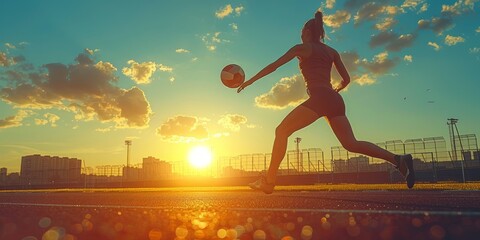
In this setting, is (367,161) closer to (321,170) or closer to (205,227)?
(321,170)

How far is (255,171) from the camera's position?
49.0 metres

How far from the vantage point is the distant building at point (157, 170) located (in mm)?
54469

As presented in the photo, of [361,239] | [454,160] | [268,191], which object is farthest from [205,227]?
[454,160]

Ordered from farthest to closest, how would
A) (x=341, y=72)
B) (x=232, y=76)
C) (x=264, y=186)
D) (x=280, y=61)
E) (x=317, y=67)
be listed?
(x=232, y=76) < (x=341, y=72) < (x=264, y=186) < (x=280, y=61) < (x=317, y=67)

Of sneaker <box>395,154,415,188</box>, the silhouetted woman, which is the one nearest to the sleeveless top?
the silhouetted woman

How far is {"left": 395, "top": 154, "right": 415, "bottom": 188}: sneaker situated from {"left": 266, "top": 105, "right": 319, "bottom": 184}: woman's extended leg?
50.8 inches

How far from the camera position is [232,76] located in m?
6.77

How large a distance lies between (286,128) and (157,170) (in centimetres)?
5182

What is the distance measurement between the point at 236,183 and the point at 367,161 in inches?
580

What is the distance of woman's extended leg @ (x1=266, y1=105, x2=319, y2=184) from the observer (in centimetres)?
551

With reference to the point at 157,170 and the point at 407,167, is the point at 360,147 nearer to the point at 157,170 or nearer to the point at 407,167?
the point at 407,167

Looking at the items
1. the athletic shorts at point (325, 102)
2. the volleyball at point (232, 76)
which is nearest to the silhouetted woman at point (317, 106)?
the athletic shorts at point (325, 102)

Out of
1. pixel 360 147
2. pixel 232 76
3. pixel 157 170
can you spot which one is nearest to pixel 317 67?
pixel 360 147

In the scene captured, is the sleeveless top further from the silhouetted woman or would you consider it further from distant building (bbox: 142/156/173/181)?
distant building (bbox: 142/156/173/181)
